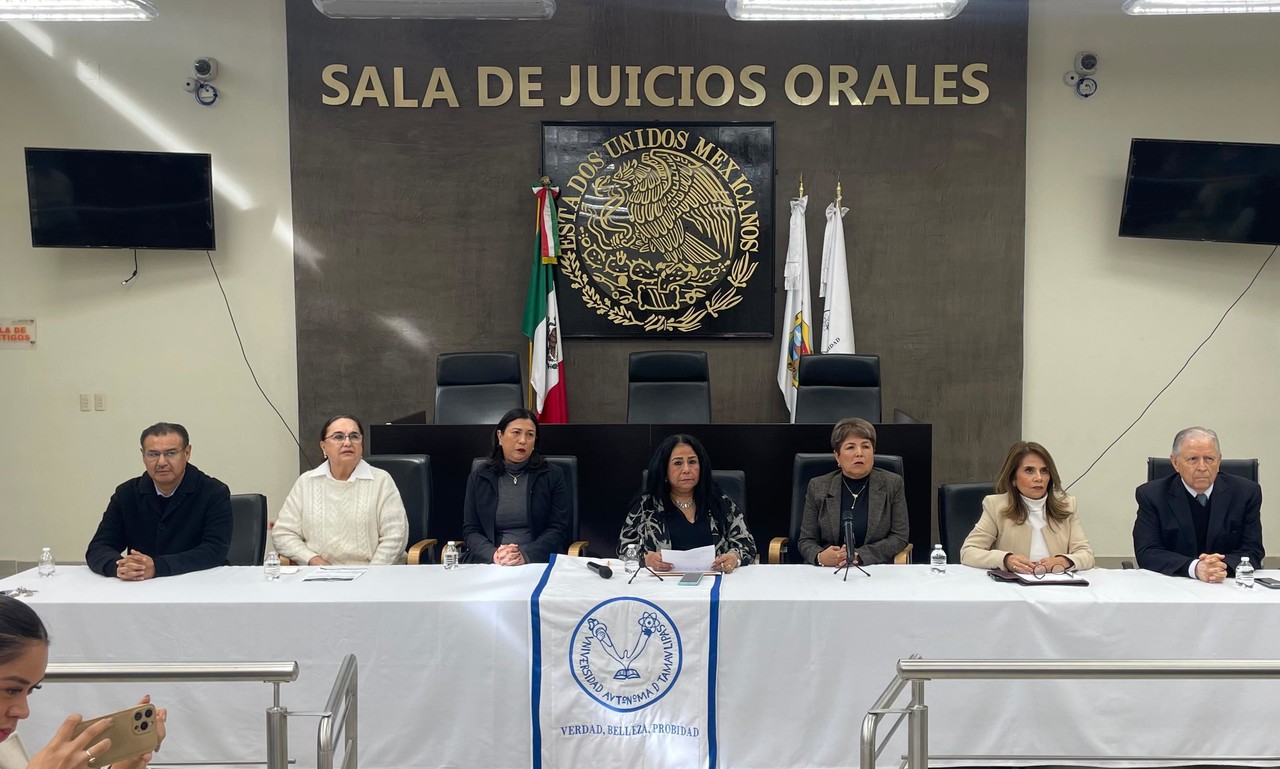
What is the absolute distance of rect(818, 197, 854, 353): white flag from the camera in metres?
6.38

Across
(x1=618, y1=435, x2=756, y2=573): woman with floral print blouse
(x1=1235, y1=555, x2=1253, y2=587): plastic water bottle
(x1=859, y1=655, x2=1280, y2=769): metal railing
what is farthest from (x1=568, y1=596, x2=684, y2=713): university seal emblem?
(x1=1235, y1=555, x2=1253, y2=587): plastic water bottle

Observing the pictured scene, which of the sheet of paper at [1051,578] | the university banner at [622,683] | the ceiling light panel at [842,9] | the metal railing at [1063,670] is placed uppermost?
the ceiling light panel at [842,9]

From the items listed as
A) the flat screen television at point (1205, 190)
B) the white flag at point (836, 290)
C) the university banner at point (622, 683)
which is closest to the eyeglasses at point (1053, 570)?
the university banner at point (622, 683)

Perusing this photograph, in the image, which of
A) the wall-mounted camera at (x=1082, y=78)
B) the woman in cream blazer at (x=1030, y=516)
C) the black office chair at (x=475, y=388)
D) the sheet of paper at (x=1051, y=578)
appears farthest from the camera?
the wall-mounted camera at (x=1082, y=78)

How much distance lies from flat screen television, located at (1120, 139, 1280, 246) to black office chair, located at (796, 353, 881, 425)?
199cm

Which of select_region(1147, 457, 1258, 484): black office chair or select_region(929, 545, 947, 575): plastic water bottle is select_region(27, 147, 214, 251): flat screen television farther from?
select_region(1147, 457, 1258, 484): black office chair

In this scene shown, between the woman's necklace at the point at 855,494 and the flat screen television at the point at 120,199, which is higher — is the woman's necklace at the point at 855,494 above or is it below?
below

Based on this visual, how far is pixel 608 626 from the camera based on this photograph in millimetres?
3102

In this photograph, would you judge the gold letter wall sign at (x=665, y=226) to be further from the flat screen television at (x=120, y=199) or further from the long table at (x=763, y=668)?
the long table at (x=763, y=668)

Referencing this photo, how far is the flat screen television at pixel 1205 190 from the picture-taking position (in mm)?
6082

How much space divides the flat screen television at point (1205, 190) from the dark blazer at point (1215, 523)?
2864 millimetres

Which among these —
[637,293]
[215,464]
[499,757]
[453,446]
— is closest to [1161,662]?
[499,757]

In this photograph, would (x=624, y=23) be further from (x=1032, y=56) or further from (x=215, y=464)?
(x=215, y=464)

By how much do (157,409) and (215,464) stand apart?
491 mm
